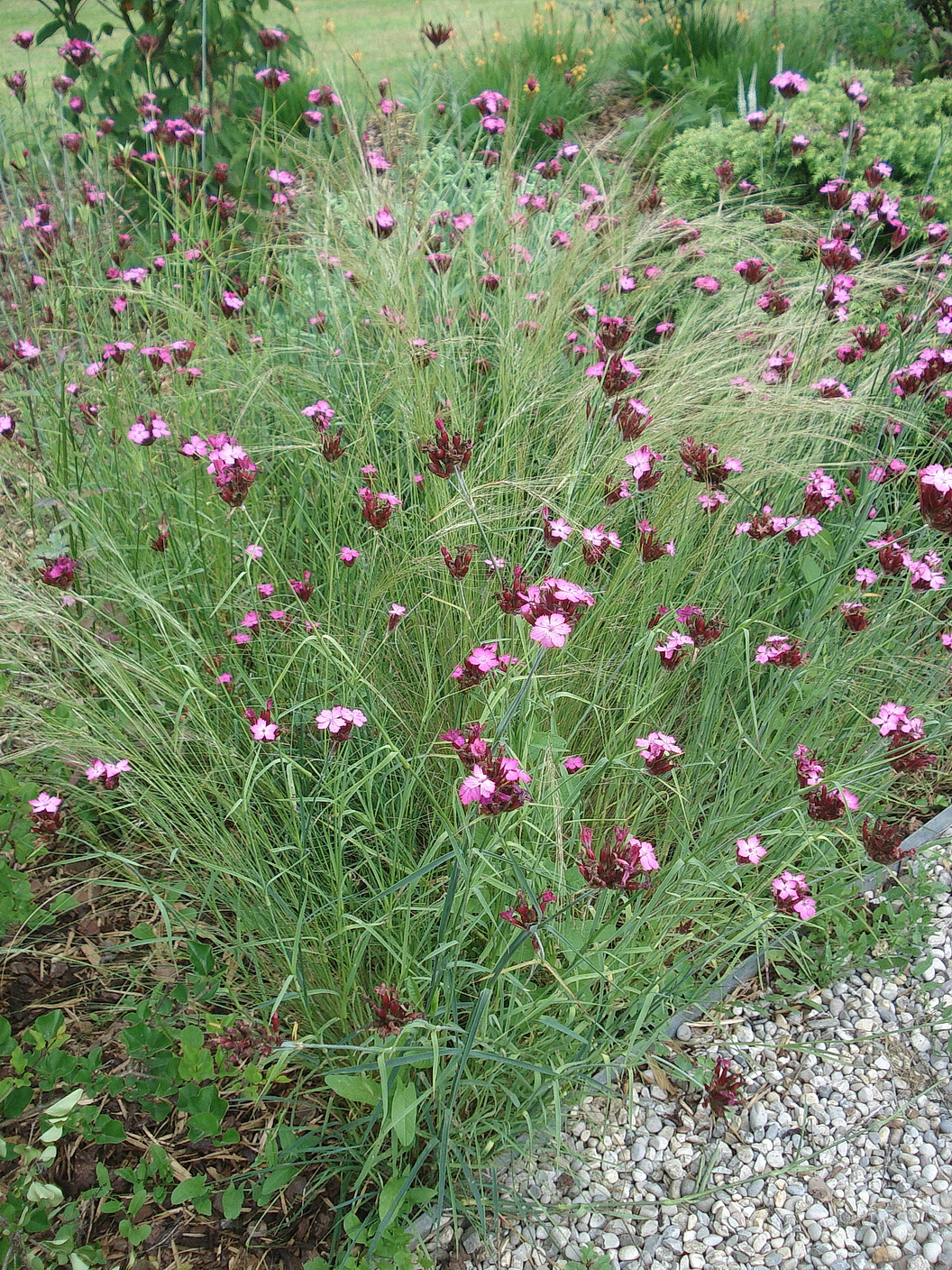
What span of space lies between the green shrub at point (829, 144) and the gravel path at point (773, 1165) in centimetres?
293

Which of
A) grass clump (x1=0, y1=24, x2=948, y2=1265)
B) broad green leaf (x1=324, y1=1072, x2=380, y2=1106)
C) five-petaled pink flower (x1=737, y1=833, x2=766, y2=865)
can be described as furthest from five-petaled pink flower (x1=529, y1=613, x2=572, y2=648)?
broad green leaf (x1=324, y1=1072, x2=380, y2=1106)

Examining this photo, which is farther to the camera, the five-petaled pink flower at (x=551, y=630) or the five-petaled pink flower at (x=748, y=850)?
the five-petaled pink flower at (x=748, y=850)

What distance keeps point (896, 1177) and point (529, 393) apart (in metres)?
1.68

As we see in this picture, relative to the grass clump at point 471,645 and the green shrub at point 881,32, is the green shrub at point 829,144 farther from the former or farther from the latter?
the green shrub at point 881,32

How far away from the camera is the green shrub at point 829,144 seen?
11.6ft

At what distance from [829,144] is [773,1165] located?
3.51 metres

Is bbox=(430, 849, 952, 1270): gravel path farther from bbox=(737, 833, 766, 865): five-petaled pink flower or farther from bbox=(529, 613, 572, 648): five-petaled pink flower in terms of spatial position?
bbox=(529, 613, 572, 648): five-petaled pink flower

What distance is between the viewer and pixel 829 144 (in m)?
3.59

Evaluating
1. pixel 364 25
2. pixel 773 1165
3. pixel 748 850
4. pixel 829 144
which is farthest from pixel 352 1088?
pixel 364 25

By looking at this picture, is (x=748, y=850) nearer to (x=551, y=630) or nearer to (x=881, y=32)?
(x=551, y=630)

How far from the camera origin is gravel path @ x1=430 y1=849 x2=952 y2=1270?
150cm

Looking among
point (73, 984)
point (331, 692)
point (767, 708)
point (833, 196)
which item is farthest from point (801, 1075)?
point (833, 196)

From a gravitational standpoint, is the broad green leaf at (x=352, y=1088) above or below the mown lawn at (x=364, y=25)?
below

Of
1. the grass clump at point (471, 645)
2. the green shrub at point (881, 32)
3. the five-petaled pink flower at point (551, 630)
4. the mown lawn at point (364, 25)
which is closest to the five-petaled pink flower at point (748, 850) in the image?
the grass clump at point (471, 645)
